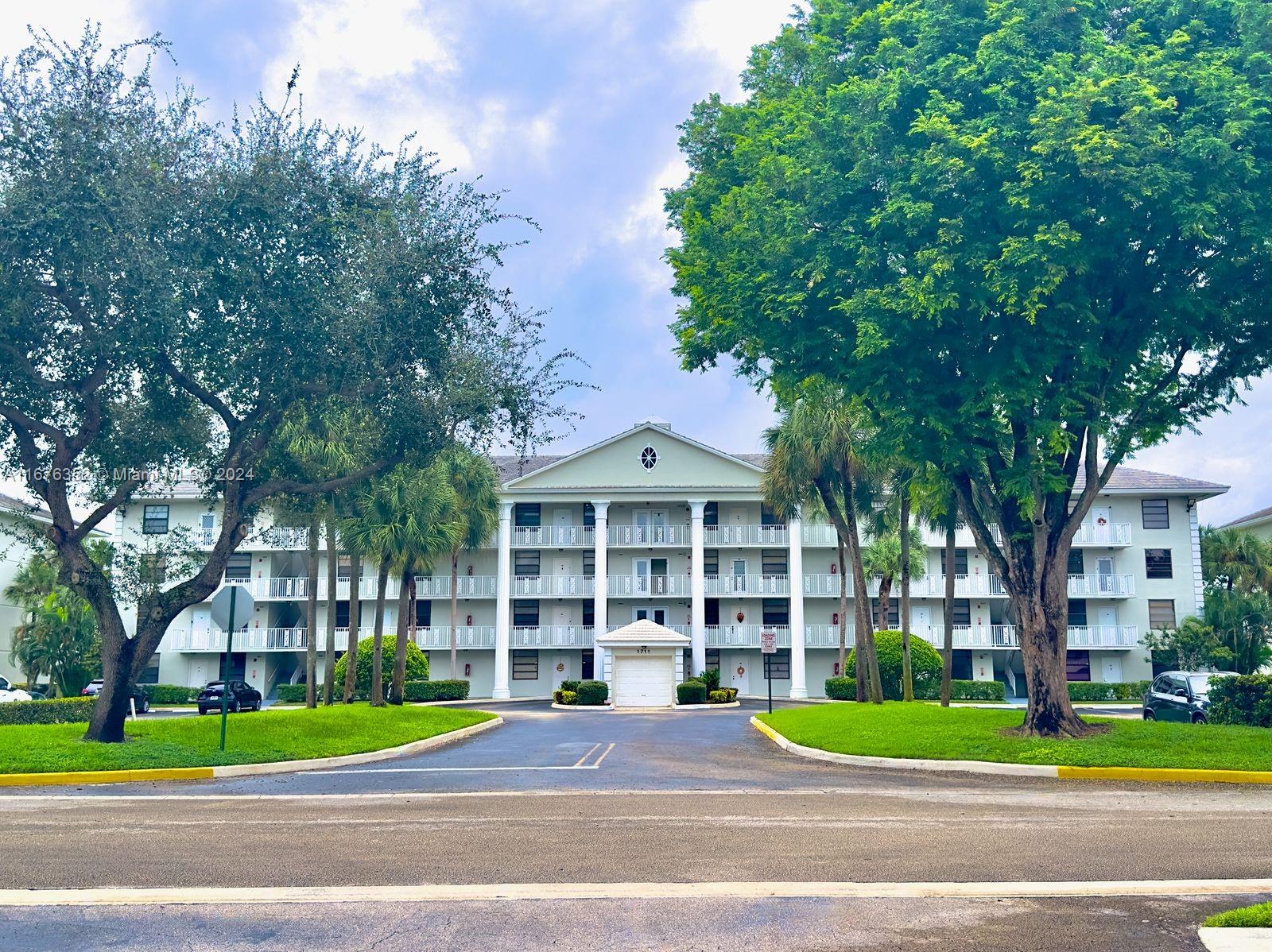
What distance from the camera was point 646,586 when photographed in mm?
50625

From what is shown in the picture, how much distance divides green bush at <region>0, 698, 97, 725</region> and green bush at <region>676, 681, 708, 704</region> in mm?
A: 23277

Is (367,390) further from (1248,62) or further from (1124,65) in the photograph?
(1248,62)

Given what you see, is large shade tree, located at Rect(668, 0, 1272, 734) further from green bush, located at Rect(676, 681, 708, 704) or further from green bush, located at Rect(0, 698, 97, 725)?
green bush, located at Rect(676, 681, 708, 704)

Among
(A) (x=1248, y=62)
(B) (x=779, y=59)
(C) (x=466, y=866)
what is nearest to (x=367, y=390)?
(B) (x=779, y=59)

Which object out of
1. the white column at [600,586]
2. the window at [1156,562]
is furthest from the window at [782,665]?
the window at [1156,562]

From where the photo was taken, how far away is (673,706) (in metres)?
44.1

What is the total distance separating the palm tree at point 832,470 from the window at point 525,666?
21.8 meters

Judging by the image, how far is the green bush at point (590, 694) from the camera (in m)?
44.4

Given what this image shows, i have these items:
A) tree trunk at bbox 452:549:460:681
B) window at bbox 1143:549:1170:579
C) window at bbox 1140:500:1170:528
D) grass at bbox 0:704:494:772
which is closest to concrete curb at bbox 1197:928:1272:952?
grass at bbox 0:704:494:772

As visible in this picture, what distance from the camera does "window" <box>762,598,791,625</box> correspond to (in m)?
51.6

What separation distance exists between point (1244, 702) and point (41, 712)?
88.4 feet

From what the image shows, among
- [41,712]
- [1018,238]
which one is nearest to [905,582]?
[1018,238]

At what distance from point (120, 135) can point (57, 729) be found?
1031cm

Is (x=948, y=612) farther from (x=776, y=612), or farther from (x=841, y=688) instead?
(x=776, y=612)
